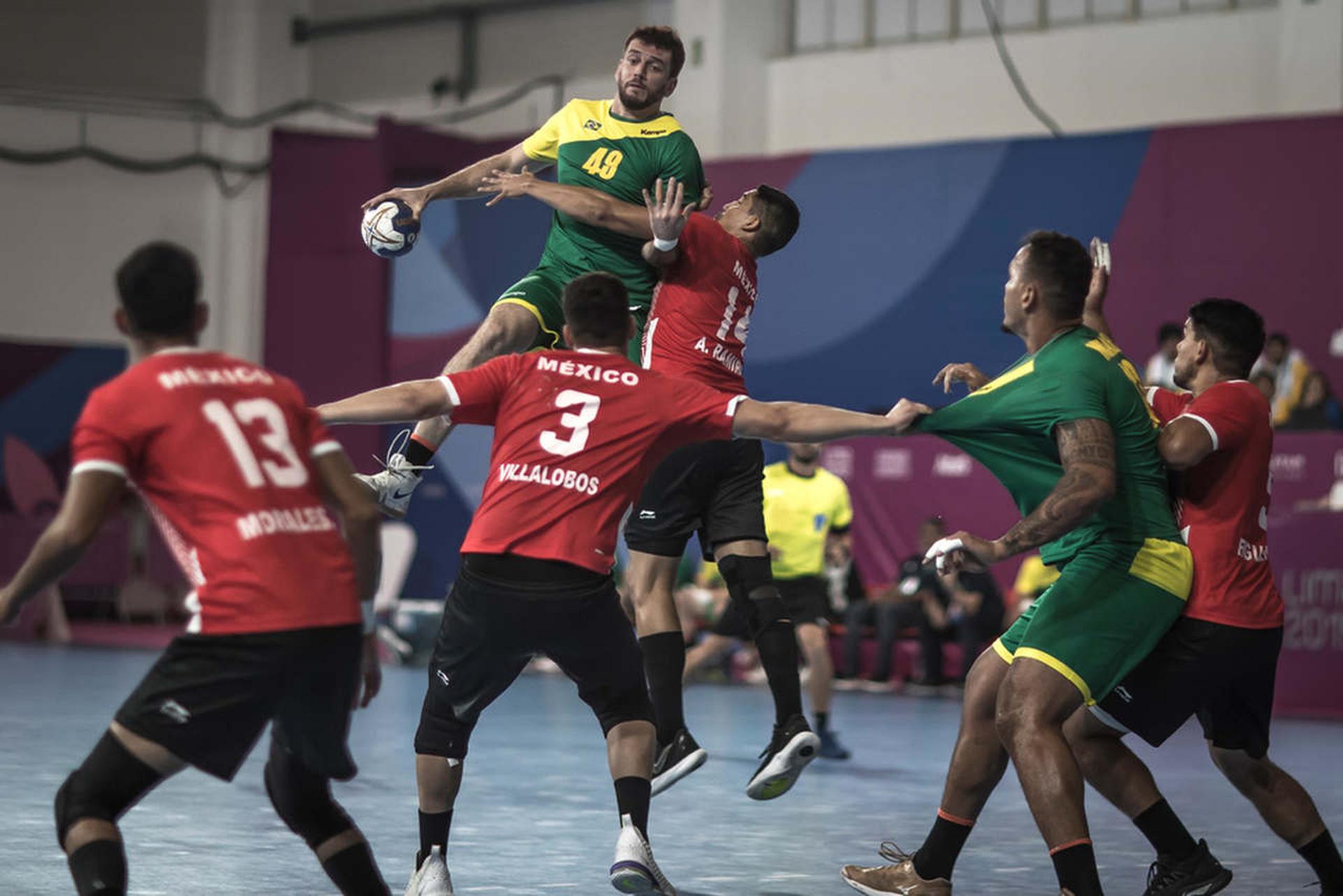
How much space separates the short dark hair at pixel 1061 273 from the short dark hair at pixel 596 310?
1378mm

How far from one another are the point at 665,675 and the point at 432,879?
2.10 m

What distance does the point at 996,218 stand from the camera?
20.0m

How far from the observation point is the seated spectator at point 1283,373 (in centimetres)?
1705

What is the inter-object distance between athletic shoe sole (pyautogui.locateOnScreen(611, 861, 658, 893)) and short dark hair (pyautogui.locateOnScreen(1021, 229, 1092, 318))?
7.47 ft

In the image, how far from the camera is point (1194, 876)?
652cm

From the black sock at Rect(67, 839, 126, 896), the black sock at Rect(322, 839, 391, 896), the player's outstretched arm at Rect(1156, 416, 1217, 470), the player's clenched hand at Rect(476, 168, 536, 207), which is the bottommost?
the black sock at Rect(322, 839, 391, 896)

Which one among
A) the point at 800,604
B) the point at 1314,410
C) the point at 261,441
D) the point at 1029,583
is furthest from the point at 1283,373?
the point at 261,441

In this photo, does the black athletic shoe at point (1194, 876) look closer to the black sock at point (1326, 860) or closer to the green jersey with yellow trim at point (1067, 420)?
the black sock at point (1326, 860)

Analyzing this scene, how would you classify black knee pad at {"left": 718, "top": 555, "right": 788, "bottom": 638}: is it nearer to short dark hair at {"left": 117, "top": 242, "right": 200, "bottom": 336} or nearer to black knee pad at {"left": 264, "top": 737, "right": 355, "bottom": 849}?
black knee pad at {"left": 264, "top": 737, "right": 355, "bottom": 849}

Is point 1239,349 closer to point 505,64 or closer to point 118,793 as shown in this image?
point 118,793

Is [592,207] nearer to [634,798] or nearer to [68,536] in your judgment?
[634,798]

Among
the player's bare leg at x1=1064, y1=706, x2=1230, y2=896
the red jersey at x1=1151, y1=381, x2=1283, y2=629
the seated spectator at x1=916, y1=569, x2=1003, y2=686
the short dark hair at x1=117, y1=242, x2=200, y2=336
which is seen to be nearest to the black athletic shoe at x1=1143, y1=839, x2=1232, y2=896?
the player's bare leg at x1=1064, y1=706, x2=1230, y2=896

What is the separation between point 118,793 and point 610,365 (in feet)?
7.10

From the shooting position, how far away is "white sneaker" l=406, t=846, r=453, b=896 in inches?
238
